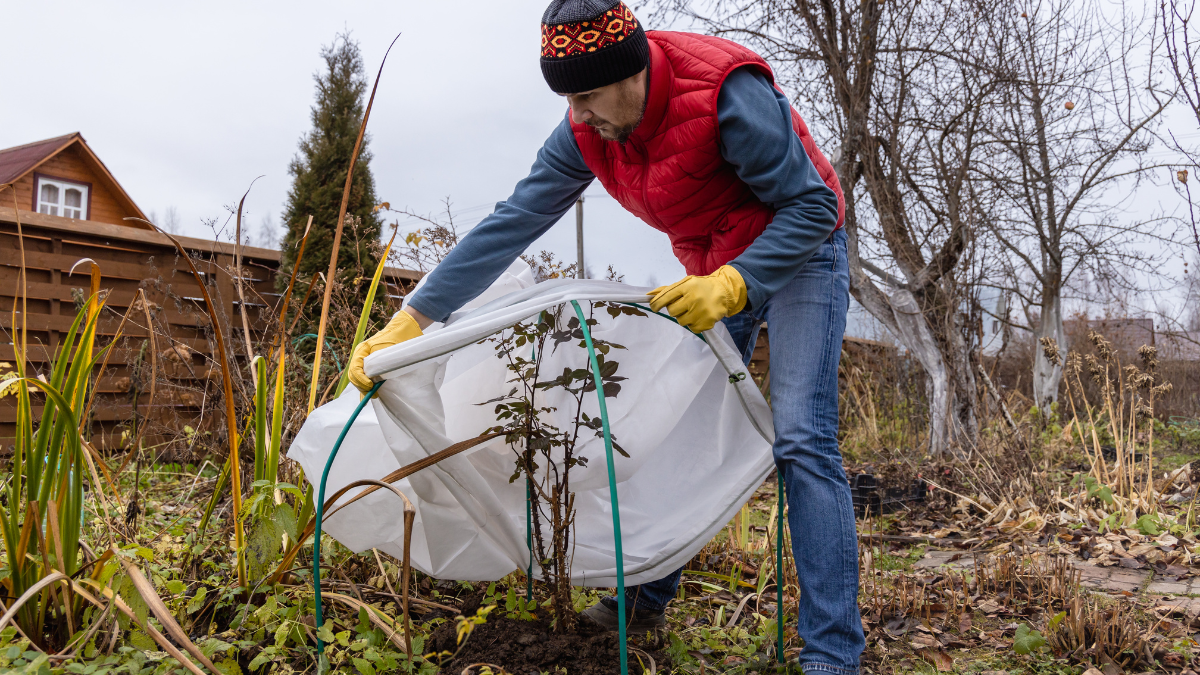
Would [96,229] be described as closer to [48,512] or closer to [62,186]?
[48,512]

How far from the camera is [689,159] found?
140cm

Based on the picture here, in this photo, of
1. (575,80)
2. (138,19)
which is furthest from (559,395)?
(138,19)

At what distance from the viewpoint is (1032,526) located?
9.43ft

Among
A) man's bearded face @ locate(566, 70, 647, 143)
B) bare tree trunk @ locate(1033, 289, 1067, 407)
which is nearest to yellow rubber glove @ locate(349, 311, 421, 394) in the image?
man's bearded face @ locate(566, 70, 647, 143)

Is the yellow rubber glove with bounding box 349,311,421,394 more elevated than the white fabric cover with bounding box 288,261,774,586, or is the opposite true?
the yellow rubber glove with bounding box 349,311,421,394

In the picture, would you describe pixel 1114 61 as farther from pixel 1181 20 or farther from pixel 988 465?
pixel 988 465

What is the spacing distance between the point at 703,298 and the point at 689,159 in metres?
0.31

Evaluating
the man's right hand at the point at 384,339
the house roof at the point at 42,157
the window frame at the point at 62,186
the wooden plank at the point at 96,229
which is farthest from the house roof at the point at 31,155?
the man's right hand at the point at 384,339

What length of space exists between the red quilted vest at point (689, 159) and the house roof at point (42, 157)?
1248 cm

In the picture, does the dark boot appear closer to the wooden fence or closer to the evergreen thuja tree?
the wooden fence

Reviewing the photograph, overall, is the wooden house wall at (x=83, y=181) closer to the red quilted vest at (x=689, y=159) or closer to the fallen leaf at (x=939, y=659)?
the red quilted vest at (x=689, y=159)

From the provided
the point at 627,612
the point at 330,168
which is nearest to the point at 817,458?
the point at 627,612

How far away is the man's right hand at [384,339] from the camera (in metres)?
1.33

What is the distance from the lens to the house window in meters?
12.2
